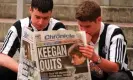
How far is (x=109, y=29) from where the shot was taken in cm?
269

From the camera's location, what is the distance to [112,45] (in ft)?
8.61

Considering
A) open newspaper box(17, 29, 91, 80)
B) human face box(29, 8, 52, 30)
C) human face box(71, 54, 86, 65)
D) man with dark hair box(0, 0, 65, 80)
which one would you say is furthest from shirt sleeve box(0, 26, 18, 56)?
human face box(71, 54, 86, 65)

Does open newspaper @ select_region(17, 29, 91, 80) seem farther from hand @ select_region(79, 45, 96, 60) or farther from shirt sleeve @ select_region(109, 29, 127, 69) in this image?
shirt sleeve @ select_region(109, 29, 127, 69)

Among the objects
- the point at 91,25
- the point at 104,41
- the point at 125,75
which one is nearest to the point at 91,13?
the point at 91,25

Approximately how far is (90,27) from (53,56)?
0.39 meters

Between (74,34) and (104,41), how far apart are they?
44 cm

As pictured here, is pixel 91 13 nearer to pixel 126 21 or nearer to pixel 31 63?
pixel 31 63

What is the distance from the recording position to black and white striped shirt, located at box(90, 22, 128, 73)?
2582mm

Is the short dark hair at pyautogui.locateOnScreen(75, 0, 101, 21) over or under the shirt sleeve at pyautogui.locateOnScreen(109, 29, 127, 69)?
over

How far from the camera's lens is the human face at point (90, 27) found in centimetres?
253

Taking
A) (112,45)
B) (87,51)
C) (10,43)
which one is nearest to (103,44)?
(112,45)

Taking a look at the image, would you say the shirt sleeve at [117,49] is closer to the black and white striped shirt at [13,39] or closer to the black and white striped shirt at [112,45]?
the black and white striped shirt at [112,45]

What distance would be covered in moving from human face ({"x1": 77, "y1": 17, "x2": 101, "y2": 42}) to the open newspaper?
0.74 feet

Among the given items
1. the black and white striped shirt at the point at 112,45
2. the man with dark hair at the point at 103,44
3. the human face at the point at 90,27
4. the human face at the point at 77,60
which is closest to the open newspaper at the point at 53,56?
the human face at the point at 77,60
